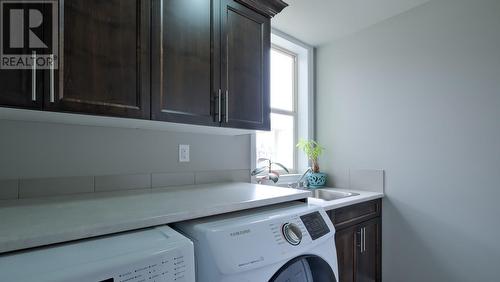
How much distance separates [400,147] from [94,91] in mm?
2188

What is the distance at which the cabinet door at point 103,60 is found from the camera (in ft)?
3.14

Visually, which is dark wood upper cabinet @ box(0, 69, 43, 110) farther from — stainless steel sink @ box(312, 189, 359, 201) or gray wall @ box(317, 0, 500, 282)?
gray wall @ box(317, 0, 500, 282)

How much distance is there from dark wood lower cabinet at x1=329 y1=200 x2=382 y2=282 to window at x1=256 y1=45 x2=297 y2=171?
94 cm

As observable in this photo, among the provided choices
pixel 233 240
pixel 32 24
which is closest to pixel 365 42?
pixel 233 240

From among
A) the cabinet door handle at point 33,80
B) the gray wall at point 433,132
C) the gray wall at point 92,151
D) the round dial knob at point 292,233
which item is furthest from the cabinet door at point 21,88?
the gray wall at point 433,132

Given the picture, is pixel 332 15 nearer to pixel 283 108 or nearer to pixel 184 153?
pixel 283 108

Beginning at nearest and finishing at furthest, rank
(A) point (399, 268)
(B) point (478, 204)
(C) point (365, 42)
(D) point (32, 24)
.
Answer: (D) point (32, 24), (B) point (478, 204), (A) point (399, 268), (C) point (365, 42)

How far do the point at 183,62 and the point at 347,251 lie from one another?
5.55 feet

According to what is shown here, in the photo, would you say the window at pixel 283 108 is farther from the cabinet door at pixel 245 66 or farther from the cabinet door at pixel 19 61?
the cabinet door at pixel 19 61

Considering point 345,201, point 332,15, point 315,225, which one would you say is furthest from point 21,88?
point 332,15

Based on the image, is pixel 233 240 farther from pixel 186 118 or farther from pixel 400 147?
pixel 400 147

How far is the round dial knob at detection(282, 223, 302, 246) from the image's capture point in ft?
3.16

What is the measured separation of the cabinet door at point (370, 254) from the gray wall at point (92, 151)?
4.33 feet

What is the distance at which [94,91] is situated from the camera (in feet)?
3.34
